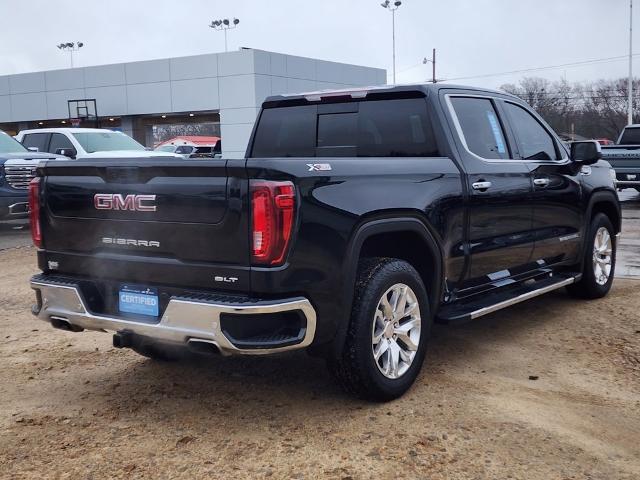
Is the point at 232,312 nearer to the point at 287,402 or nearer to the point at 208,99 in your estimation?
the point at 287,402

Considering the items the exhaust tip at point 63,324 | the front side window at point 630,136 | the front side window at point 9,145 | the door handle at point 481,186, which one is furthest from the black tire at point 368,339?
the front side window at point 630,136

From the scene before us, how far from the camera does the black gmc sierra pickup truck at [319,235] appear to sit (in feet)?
11.8

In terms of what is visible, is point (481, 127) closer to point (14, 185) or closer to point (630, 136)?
point (14, 185)

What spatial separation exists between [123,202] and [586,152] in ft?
13.4

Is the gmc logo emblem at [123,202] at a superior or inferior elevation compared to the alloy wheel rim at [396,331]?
superior

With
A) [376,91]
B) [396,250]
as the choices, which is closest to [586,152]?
[376,91]

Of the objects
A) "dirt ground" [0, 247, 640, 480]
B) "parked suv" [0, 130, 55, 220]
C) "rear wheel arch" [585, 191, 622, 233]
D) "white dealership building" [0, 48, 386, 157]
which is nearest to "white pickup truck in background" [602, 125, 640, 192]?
"rear wheel arch" [585, 191, 622, 233]

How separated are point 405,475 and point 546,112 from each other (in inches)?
3113

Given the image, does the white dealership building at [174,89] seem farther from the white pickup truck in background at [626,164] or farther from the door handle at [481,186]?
the door handle at [481,186]

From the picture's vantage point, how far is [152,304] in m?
3.87

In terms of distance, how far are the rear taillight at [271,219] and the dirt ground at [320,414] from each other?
3.24 ft

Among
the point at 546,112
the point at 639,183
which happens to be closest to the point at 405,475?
the point at 639,183

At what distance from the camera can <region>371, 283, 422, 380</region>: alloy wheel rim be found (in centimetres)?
414

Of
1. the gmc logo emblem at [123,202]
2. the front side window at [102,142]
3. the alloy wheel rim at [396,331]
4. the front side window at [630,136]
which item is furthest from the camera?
the front side window at [630,136]
